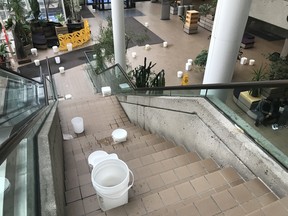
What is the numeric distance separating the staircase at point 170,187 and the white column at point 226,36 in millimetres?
1125

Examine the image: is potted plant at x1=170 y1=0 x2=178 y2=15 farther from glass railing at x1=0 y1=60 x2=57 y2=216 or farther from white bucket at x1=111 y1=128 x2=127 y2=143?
glass railing at x1=0 y1=60 x2=57 y2=216

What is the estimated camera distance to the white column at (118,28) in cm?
581

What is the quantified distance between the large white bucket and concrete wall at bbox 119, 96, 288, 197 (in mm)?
1010

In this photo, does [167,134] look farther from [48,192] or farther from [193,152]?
[48,192]

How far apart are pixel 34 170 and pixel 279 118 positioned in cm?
372

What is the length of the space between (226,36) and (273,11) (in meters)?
6.76

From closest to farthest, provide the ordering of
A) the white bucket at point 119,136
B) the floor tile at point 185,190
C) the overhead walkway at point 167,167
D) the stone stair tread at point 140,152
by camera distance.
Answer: the overhead walkway at point 167,167 → the floor tile at point 185,190 → the stone stair tread at point 140,152 → the white bucket at point 119,136

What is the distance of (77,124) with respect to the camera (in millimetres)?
3918

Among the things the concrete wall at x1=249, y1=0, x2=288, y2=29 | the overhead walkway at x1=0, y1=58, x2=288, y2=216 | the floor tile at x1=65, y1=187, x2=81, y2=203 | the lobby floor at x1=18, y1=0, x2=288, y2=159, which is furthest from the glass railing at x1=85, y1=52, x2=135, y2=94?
the concrete wall at x1=249, y1=0, x2=288, y2=29

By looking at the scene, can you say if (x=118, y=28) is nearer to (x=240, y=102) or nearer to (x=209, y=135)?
(x=240, y=102)

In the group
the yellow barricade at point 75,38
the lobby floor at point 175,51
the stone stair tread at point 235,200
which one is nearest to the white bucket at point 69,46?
the yellow barricade at point 75,38

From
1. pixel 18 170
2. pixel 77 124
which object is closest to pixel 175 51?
pixel 77 124

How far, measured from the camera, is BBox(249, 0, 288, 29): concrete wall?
7804mm

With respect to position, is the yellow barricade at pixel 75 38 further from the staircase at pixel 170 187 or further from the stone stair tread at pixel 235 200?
the stone stair tread at pixel 235 200
